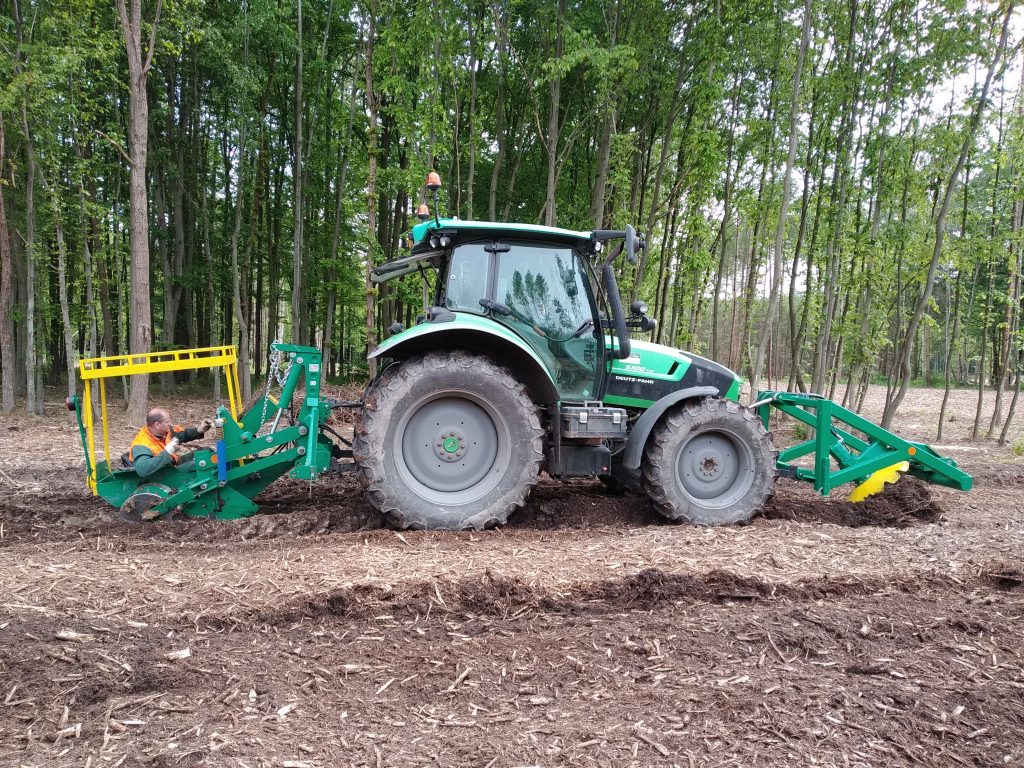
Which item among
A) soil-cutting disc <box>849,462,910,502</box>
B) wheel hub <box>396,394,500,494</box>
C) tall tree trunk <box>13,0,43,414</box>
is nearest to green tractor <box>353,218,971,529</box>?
wheel hub <box>396,394,500,494</box>

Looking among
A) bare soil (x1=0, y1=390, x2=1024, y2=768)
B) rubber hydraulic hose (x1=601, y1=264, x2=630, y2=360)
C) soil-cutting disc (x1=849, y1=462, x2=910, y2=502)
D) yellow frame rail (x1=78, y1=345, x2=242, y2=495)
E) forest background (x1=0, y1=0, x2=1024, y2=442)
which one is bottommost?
bare soil (x1=0, y1=390, x2=1024, y2=768)

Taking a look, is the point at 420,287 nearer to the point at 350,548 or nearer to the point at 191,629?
the point at 350,548

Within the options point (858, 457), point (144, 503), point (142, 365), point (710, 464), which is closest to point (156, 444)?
point (144, 503)

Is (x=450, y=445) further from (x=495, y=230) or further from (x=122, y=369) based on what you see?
(x=122, y=369)

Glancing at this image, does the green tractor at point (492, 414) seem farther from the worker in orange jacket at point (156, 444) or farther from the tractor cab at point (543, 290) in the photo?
the worker in orange jacket at point (156, 444)

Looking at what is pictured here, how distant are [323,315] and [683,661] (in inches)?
789

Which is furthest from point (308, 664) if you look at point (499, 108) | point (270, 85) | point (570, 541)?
point (270, 85)

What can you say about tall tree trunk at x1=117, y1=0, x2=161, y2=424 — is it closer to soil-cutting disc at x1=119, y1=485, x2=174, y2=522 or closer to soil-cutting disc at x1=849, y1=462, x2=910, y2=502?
soil-cutting disc at x1=119, y1=485, x2=174, y2=522

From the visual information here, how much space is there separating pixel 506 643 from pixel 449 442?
211cm

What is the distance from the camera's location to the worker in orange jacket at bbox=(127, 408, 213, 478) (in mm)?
4969

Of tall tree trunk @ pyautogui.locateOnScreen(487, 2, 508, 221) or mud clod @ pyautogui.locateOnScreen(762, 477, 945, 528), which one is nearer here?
mud clod @ pyautogui.locateOnScreen(762, 477, 945, 528)

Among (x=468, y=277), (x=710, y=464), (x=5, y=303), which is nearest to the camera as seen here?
(x=468, y=277)

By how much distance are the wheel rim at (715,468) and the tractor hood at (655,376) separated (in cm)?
49

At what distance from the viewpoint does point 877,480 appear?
19.2 feet
